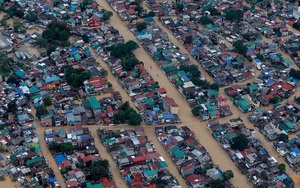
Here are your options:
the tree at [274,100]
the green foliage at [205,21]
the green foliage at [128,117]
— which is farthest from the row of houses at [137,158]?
the green foliage at [205,21]

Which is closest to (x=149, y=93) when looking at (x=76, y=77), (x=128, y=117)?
(x=128, y=117)

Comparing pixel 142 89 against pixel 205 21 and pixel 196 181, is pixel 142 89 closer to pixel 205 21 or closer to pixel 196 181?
pixel 196 181

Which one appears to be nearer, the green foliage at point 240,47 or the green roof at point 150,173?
the green roof at point 150,173

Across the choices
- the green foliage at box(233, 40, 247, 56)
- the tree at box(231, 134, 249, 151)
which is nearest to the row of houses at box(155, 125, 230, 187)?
the tree at box(231, 134, 249, 151)

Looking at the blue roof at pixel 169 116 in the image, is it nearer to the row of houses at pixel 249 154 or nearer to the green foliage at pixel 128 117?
the green foliage at pixel 128 117

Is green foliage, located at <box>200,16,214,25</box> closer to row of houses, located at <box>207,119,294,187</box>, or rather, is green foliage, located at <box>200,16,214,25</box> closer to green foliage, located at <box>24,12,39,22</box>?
row of houses, located at <box>207,119,294,187</box>

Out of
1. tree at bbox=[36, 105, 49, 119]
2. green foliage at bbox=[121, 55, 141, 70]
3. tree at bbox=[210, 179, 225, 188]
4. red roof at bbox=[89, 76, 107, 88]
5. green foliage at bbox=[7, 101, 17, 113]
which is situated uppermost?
green foliage at bbox=[121, 55, 141, 70]

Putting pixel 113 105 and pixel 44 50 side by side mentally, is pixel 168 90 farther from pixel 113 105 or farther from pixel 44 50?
pixel 44 50
